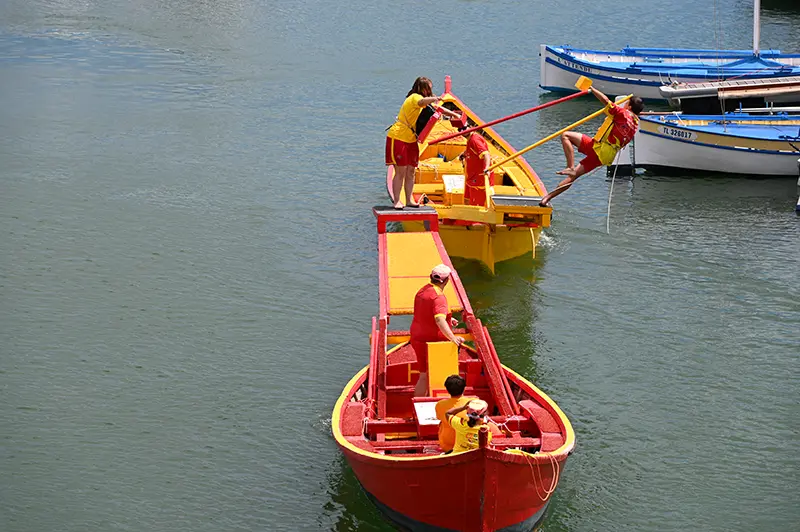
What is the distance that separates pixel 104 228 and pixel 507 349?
400 inches

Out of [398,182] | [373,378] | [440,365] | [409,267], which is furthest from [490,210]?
[440,365]

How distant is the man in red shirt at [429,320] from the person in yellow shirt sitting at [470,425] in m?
2.12

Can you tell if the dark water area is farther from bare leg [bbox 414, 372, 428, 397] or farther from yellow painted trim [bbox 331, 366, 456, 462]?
bare leg [bbox 414, 372, 428, 397]

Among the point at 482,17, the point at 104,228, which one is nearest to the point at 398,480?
the point at 104,228

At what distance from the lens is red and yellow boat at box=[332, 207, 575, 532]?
11.1 metres

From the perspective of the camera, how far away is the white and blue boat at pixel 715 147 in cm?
2662

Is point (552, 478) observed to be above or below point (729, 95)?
below

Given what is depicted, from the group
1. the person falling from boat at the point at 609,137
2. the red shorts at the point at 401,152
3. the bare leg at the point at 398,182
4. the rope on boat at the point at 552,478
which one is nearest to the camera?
the rope on boat at the point at 552,478

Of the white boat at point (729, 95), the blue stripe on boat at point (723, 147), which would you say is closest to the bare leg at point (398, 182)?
the blue stripe on boat at point (723, 147)

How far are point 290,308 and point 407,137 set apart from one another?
4.43 metres

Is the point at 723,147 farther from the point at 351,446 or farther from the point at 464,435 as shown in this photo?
the point at 464,435

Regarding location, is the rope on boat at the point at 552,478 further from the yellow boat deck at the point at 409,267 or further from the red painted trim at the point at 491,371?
the yellow boat deck at the point at 409,267

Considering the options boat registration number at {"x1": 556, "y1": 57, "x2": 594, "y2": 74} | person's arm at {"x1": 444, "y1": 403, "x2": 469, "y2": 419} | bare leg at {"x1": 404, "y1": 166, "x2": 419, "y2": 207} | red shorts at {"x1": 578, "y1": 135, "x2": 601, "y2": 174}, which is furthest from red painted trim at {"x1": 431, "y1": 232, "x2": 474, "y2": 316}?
boat registration number at {"x1": 556, "y1": 57, "x2": 594, "y2": 74}

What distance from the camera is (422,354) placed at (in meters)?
13.5
